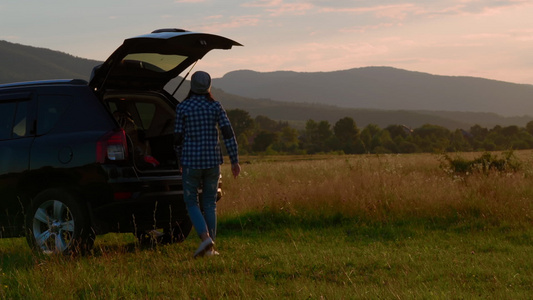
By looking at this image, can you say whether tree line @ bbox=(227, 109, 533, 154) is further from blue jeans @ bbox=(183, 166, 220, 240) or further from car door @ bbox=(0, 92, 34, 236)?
car door @ bbox=(0, 92, 34, 236)

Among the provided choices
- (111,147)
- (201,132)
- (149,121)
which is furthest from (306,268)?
(149,121)

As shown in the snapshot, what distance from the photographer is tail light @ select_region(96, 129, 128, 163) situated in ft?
20.9

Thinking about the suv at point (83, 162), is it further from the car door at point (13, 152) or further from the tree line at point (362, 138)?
the tree line at point (362, 138)

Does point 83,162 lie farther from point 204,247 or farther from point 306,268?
point 306,268

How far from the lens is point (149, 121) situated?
8039 millimetres

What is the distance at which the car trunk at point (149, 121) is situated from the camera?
7.57 m

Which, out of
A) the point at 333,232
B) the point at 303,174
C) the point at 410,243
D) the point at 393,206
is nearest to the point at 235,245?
the point at 333,232

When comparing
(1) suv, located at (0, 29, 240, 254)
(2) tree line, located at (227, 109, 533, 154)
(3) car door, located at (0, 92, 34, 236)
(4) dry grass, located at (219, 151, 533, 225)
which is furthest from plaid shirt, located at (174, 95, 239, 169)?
(2) tree line, located at (227, 109, 533, 154)

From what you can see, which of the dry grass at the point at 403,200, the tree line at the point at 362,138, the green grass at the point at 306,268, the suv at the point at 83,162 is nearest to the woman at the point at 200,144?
the suv at the point at 83,162

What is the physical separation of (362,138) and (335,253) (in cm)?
10341

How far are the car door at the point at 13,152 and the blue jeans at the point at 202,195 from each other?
187 centimetres

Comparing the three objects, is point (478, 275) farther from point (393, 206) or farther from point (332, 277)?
point (393, 206)

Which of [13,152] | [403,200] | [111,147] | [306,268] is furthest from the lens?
[403,200]

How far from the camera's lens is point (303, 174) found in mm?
17750
